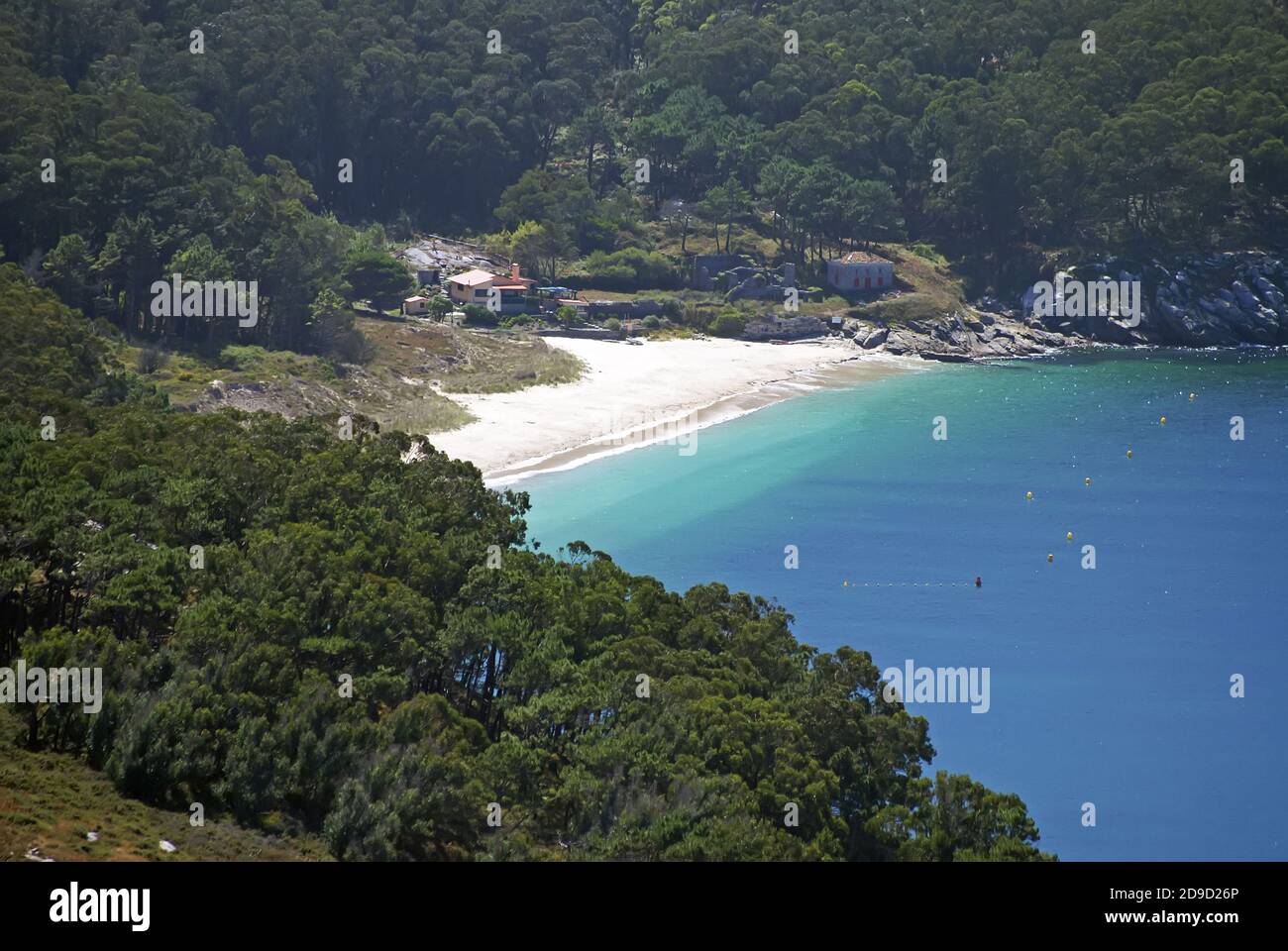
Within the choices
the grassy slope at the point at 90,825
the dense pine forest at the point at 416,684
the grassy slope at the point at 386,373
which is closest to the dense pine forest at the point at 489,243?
the dense pine forest at the point at 416,684

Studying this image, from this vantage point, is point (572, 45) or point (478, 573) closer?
point (478, 573)

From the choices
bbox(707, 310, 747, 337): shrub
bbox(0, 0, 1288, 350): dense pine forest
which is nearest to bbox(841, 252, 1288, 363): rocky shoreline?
bbox(0, 0, 1288, 350): dense pine forest

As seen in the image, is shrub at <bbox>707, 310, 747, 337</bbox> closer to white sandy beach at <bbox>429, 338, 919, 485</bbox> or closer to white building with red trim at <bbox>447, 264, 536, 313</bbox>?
white sandy beach at <bbox>429, 338, 919, 485</bbox>

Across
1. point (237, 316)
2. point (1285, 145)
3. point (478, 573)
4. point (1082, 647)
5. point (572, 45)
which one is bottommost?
point (1082, 647)

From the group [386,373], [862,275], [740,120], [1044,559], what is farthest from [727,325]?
[1044,559]

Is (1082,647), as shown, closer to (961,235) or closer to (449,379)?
(449,379)

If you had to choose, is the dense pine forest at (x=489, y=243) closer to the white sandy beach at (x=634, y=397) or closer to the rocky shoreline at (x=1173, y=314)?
the rocky shoreline at (x=1173, y=314)
